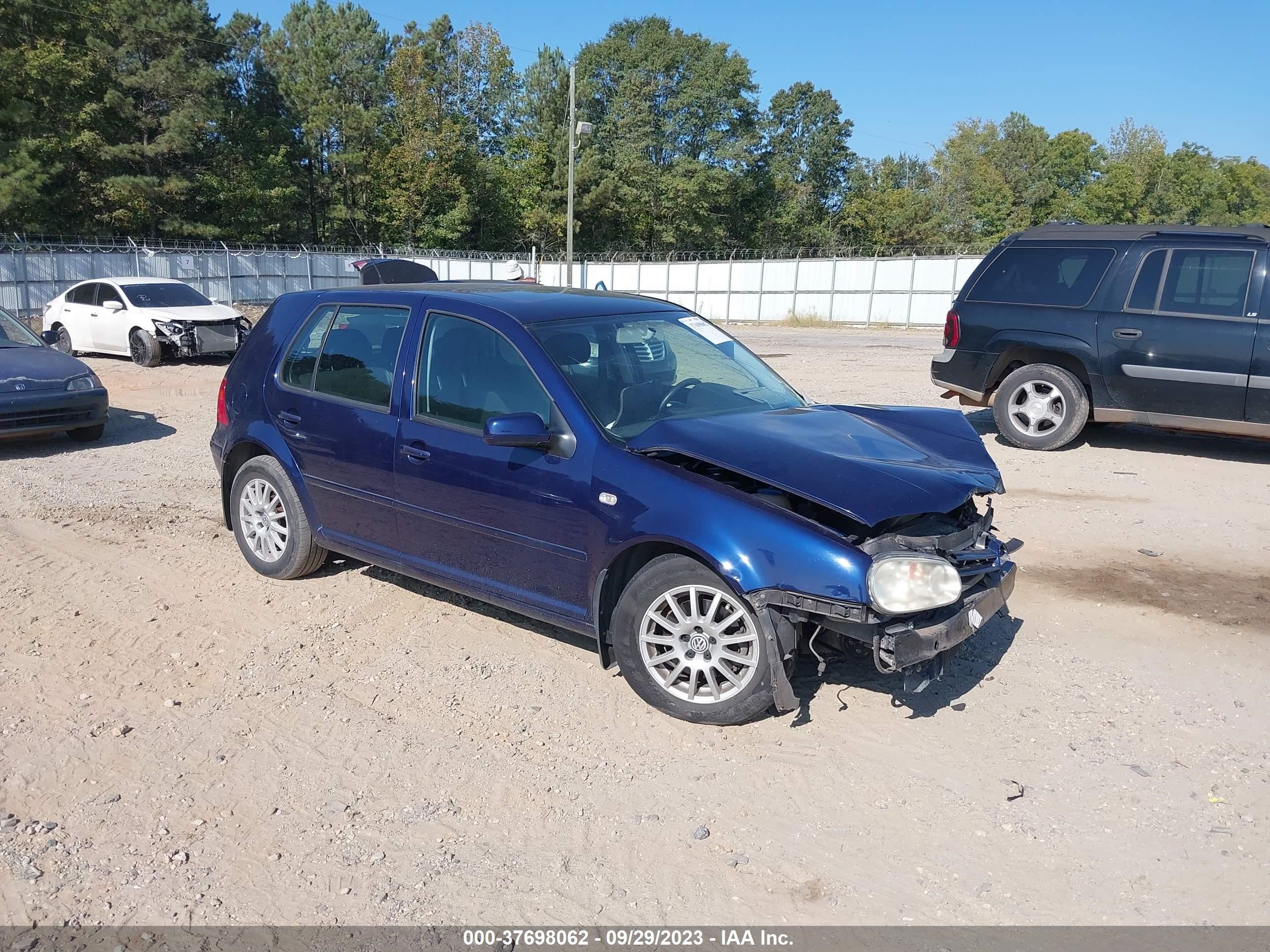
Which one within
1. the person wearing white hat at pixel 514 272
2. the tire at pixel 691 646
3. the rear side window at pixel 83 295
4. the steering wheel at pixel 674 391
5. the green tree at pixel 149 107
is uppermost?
the green tree at pixel 149 107

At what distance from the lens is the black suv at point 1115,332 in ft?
29.3

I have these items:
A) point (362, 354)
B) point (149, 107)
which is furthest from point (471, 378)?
point (149, 107)

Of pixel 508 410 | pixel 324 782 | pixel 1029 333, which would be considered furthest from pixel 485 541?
pixel 1029 333

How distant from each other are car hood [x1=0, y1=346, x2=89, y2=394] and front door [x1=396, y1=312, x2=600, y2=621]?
20.6ft

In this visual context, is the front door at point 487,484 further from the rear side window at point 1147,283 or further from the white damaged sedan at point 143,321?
the white damaged sedan at point 143,321

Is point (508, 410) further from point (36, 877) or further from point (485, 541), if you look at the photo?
point (36, 877)

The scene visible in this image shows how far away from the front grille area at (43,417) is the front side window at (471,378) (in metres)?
6.23

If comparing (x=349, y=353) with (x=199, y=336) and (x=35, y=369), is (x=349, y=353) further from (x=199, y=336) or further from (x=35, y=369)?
(x=199, y=336)

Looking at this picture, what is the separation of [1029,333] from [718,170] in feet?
203

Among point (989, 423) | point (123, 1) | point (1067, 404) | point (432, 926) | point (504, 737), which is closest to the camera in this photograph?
point (432, 926)

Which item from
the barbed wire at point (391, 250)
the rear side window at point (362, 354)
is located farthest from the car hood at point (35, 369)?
the barbed wire at point (391, 250)

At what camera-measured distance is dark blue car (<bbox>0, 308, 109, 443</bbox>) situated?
923cm

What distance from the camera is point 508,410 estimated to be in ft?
15.4

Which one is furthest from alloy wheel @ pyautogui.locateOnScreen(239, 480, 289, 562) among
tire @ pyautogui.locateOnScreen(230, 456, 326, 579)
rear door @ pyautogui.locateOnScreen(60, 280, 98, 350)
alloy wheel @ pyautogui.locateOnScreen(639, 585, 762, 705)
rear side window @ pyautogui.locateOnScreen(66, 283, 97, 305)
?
rear side window @ pyautogui.locateOnScreen(66, 283, 97, 305)
